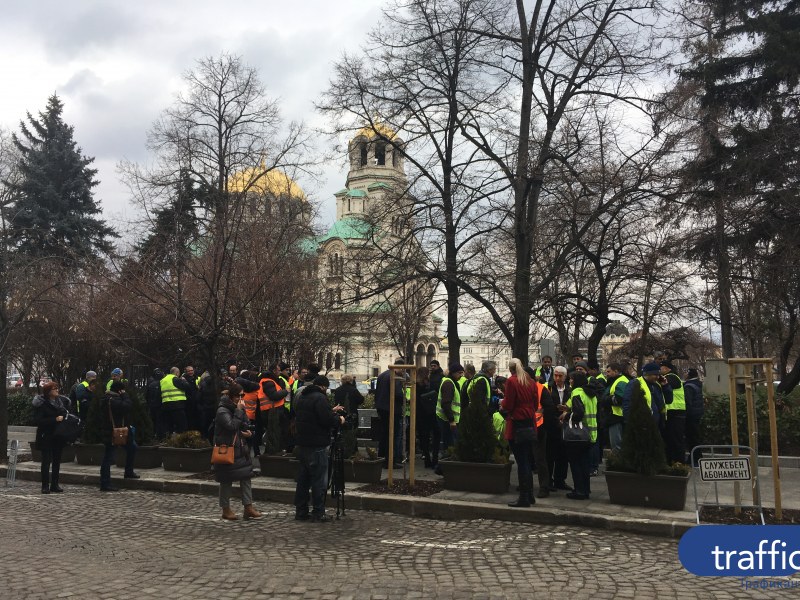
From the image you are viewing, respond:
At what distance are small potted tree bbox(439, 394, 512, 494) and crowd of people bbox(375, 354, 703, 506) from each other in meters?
0.21

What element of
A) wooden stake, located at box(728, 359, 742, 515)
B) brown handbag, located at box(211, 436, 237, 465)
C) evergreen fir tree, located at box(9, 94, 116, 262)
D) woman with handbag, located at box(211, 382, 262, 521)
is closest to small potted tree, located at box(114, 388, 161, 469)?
woman with handbag, located at box(211, 382, 262, 521)

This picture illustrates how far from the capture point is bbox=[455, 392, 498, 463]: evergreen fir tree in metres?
10.9

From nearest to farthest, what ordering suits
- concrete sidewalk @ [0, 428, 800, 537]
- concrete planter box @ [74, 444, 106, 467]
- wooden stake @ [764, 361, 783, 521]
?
wooden stake @ [764, 361, 783, 521] → concrete sidewalk @ [0, 428, 800, 537] → concrete planter box @ [74, 444, 106, 467]

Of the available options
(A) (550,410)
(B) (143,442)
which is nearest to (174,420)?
(B) (143,442)

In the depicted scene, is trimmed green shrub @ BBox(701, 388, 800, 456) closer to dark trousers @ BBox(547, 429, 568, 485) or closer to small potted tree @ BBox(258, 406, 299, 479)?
dark trousers @ BBox(547, 429, 568, 485)

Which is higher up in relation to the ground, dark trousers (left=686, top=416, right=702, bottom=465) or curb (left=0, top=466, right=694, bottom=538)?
dark trousers (left=686, top=416, right=702, bottom=465)

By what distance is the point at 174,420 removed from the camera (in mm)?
16156

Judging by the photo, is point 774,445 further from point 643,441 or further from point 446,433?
point 446,433

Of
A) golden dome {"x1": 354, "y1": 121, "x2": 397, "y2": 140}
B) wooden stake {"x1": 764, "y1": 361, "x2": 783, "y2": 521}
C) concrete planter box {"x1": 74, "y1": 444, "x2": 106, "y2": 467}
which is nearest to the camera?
wooden stake {"x1": 764, "y1": 361, "x2": 783, "y2": 521}

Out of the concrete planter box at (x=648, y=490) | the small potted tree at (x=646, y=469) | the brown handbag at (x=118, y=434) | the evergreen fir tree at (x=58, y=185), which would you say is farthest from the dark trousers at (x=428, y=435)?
the evergreen fir tree at (x=58, y=185)

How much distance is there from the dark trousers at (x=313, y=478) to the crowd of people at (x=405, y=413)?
0.01m

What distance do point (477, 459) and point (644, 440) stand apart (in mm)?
2517

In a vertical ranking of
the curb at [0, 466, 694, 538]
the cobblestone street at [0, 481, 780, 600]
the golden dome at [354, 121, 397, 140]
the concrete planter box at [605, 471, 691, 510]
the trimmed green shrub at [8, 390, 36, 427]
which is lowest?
the cobblestone street at [0, 481, 780, 600]

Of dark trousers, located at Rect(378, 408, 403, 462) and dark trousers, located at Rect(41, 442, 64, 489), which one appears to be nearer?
dark trousers, located at Rect(41, 442, 64, 489)
